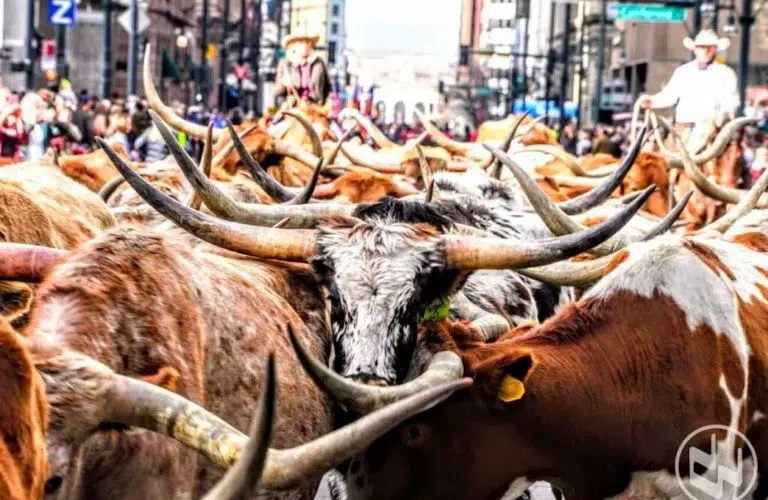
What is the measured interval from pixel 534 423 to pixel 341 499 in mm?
703

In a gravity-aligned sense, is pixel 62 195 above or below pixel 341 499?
above

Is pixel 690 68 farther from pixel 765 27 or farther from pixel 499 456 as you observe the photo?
pixel 765 27

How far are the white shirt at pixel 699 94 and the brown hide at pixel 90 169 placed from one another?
555 centimetres

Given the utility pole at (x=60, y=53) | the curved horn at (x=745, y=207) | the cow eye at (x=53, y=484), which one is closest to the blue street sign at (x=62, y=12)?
the utility pole at (x=60, y=53)

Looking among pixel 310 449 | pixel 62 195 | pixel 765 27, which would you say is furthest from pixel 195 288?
pixel 765 27

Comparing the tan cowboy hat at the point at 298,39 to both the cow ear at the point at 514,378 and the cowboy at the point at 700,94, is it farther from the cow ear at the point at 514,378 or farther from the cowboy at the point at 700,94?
the cow ear at the point at 514,378

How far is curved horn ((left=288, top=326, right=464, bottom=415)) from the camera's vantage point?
17.8 ft

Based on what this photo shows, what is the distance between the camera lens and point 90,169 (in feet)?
45.5

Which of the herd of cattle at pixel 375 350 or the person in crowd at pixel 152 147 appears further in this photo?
the person in crowd at pixel 152 147

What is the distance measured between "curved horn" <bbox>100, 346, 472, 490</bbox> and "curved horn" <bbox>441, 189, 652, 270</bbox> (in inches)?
88.4

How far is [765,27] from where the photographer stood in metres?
62.5

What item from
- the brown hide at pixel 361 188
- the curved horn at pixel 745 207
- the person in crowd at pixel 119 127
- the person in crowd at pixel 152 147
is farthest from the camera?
the person in crowd at pixel 119 127

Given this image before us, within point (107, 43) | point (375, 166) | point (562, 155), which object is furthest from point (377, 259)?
point (107, 43)

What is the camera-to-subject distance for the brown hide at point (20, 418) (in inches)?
151
